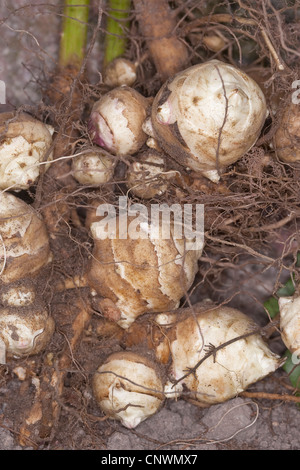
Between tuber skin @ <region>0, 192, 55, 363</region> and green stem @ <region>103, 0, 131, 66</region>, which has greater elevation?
green stem @ <region>103, 0, 131, 66</region>

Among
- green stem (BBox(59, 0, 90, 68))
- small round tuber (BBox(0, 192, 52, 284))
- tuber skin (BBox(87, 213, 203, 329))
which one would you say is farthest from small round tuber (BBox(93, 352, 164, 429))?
green stem (BBox(59, 0, 90, 68))

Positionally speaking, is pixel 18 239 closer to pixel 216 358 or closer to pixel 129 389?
pixel 129 389

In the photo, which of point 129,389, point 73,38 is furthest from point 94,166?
point 129,389

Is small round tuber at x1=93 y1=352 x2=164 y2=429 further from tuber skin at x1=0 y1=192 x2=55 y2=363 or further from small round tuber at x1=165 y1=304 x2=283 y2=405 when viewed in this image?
tuber skin at x1=0 y1=192 x2=55 y2=363

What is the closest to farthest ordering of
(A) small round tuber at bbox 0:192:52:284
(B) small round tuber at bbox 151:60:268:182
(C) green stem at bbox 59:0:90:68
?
(B) small round tuber at bbox 151:60:268:182 → (A) small round tuber at bbox 0:192:52:284 → (C) green stem at bbox 59:0:90:68

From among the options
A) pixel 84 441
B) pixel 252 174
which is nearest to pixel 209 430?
pixel 84 441

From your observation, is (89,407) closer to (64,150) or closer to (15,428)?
(15,428)

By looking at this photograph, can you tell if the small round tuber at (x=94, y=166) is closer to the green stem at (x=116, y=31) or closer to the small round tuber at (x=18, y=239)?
the small round tuber at (x=18, y=239)
